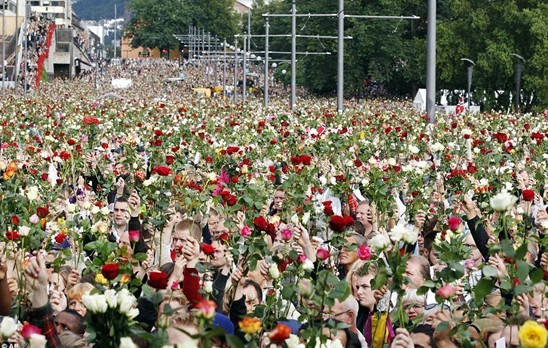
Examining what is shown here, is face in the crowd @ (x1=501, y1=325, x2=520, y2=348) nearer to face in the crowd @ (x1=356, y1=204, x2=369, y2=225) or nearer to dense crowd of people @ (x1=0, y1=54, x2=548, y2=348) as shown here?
dense crowd of people @ (x1=0, y1=54, x2=548, y2=348)

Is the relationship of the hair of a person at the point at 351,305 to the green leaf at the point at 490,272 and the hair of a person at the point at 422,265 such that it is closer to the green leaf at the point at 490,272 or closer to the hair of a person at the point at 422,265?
the hair of a person at the point at 422,265

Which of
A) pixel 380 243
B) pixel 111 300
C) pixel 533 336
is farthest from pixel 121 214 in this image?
pixel 533 336

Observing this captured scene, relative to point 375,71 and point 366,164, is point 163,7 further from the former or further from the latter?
point 366,164

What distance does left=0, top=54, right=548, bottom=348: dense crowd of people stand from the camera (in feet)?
22.6

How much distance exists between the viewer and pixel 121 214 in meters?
13.1

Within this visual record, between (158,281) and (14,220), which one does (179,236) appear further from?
(158,281)

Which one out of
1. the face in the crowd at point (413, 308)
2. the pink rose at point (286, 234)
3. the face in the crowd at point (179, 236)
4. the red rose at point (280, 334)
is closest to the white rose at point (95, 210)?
the face in the crowd at point (179, 236)

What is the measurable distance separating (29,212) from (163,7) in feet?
566

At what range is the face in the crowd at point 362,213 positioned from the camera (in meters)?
12.7

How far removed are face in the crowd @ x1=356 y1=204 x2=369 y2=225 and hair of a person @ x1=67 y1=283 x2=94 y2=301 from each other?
158 inches

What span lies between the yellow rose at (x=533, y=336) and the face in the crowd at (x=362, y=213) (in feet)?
25.0

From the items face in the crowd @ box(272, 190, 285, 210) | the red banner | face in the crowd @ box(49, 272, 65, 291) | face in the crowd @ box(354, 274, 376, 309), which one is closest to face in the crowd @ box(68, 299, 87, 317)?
face in the crowd @ box(49, 272, 65, 291)

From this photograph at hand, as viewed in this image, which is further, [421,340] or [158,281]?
[421,340]

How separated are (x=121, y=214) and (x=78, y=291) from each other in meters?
4.23
